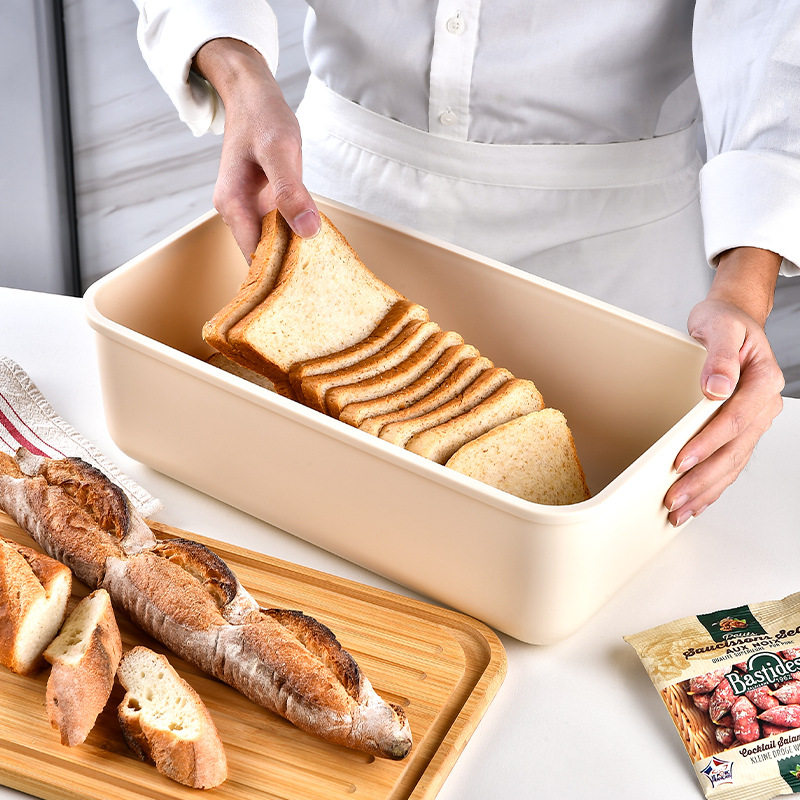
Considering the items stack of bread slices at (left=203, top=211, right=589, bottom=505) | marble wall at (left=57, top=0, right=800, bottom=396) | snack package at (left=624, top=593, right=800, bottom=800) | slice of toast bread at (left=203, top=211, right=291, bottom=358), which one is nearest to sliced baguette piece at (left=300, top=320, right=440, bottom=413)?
stack of bread slices at (left=203, top=211, right=589, bottom=505)

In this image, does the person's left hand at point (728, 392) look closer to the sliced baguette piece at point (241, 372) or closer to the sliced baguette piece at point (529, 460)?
the sliced baguette piece at point (529, 460)

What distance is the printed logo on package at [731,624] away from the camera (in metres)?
0.97

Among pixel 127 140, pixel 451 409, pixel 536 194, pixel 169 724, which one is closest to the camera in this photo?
pixel 169 724

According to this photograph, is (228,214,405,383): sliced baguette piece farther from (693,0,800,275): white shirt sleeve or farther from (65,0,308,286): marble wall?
(65,0,308,286): marble wall

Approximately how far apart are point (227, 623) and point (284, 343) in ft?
1.27

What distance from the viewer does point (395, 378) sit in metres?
1.18

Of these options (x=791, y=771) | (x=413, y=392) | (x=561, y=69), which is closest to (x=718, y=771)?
(x=791, y=771)

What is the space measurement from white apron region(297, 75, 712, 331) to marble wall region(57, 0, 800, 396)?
97 cm

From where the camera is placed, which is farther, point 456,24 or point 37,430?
point 456,24

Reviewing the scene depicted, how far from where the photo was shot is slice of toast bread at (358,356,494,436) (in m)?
1.09

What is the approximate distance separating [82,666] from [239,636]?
0.43 ft

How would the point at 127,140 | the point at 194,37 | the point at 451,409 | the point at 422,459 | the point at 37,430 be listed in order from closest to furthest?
the point at 422,459 → the point at 451,409 → the point at 37,430 → the point at 194,37 → the point at 127,140

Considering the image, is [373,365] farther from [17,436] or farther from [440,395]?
[17,436]

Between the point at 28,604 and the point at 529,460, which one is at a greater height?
the point at 529,460
